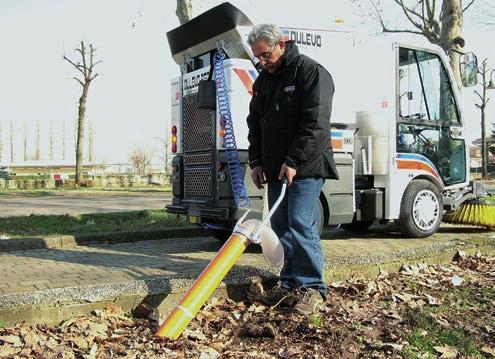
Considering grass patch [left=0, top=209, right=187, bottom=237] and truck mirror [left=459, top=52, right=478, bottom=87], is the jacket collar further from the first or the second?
grass patch [left=0, top=209, right=187, bottom=237]

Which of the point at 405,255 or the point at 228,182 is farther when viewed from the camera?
the point at 228,182

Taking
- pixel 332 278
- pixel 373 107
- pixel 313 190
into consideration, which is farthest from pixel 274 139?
pixel 373 107

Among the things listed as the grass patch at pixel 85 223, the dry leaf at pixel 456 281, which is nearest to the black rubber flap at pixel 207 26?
the grass patch at pixel 85 223

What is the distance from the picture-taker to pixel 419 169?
7.46 metres

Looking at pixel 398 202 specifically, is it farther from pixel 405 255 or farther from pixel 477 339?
pixel 477 339

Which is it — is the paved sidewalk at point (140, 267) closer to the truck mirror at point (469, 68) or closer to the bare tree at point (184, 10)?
the truck mirror at point (469, 68)

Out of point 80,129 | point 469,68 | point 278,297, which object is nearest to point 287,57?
point 278,297

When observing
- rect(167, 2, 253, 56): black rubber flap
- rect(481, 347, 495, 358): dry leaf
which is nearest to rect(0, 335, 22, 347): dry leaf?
rect(481, 347, 495, 358): dry leaf

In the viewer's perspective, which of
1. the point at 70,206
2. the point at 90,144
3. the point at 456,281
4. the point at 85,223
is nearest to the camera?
the point at 456,281

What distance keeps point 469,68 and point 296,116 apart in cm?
459

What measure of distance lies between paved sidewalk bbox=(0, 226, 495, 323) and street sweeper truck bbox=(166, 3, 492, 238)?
49 cm

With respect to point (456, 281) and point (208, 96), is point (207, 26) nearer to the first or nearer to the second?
point (208, 96)

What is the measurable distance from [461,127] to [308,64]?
15.8 feet

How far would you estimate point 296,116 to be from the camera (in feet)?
13.5
